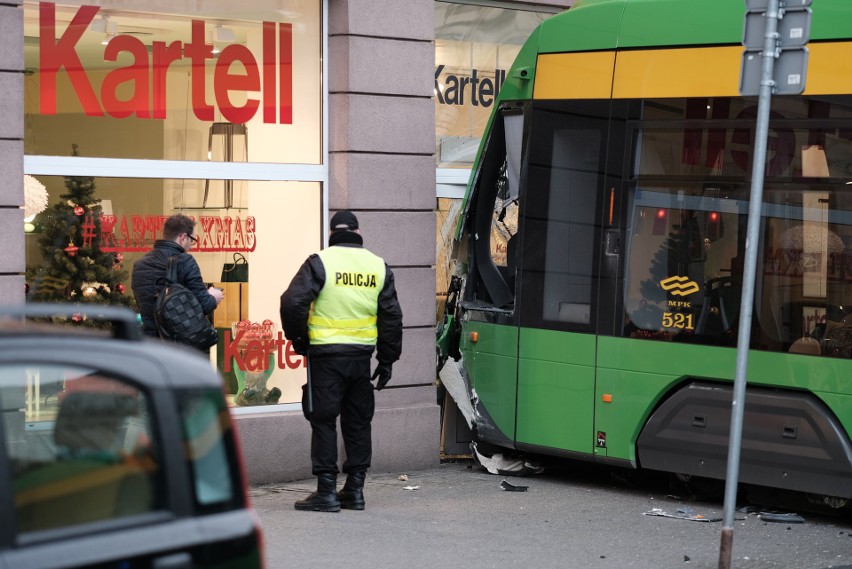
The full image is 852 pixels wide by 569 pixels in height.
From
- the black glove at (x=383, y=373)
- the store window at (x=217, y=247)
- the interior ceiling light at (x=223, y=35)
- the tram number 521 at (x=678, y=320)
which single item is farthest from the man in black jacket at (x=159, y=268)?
the tram number 521 at (x=678, y=320)

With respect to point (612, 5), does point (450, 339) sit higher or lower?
lower

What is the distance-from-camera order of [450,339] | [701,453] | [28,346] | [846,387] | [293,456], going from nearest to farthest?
[28,346] → [846,387] → [701,453] → [293,456] → [450,339]

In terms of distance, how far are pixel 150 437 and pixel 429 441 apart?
6.41 meters

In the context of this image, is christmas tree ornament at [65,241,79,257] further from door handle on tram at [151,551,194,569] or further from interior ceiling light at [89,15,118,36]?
door handle on tram at [151,551,194,569]

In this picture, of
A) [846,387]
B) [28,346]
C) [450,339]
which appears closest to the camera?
[28,346]

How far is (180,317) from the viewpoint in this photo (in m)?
7.49

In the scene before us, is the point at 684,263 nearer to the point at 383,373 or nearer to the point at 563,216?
the point at 563,216

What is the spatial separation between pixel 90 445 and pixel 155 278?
4.67 meters

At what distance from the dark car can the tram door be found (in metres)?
5.36

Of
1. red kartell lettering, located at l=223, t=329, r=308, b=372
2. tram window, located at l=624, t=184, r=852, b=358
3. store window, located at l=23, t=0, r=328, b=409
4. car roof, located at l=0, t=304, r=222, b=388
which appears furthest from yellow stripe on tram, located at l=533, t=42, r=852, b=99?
car roof, located at l=0, t=304, r=222, b=388

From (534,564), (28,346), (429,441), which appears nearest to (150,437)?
(28,346)

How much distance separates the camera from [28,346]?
3.01 meters

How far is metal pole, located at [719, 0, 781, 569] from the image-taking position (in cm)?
596

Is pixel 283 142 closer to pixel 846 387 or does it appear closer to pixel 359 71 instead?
pixel 359 71
